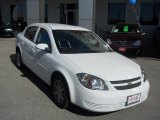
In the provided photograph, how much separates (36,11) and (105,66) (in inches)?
588

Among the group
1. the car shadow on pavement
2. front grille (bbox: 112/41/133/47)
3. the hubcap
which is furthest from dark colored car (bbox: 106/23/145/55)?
the hubcap

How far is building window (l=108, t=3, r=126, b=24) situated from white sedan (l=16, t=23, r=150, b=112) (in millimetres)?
12286

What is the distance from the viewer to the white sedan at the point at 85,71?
4.35m

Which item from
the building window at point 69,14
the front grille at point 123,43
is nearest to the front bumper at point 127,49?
the front grille at point 123,43

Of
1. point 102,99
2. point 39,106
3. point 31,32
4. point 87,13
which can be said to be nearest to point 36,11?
point 87,13

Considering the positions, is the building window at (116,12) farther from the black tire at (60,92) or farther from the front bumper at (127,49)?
the black tire at (60,92)

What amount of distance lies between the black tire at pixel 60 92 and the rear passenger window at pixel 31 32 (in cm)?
212

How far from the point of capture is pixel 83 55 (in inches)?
208

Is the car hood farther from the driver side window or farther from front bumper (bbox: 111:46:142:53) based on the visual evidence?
front bumper (bbox: 111:46:142:53)

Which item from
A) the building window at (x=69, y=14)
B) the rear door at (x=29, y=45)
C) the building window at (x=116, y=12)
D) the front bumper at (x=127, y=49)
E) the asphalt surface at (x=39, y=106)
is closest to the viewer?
the asphalt surface at (x=39, y=106)

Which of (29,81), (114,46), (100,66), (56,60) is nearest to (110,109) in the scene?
(100,66)

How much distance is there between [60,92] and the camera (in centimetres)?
494

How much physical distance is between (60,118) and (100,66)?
1.19 meters

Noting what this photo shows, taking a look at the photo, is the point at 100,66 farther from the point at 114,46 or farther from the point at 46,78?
the point at 114,46
